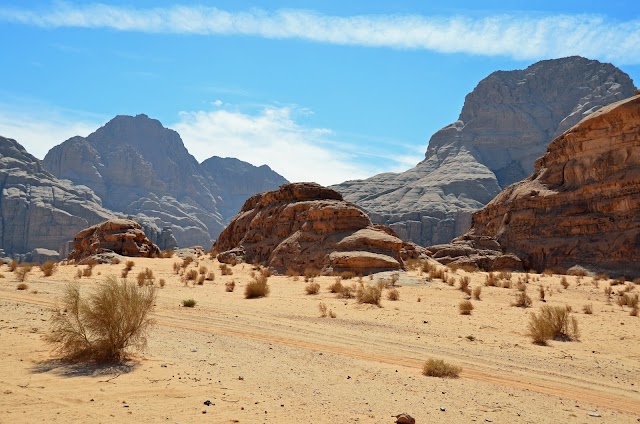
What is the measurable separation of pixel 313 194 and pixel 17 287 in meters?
19.2

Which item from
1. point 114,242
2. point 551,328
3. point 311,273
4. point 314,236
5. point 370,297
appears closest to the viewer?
point 551,328

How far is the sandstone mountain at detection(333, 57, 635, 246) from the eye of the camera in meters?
103

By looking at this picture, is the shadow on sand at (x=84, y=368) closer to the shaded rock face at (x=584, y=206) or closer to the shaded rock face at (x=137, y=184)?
the shaded rock face at (x=584, y=206)

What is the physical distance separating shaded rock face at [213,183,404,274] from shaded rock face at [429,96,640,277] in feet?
42.0

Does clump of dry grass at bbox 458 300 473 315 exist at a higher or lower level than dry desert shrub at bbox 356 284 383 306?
lower

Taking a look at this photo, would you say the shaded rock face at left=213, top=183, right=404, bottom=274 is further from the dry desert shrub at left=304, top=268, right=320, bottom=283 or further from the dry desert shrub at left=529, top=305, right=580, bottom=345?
the dry desert shrub at left=529, top=305, right=580, bottom=345

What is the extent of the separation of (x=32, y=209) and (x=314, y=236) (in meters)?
98.4

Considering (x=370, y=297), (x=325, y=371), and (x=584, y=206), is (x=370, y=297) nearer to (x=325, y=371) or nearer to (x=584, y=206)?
(x=325, y=371)

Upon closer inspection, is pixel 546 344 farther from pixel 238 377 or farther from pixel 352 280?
pixel 352 280

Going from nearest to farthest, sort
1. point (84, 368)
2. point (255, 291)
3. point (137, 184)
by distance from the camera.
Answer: point (84, 368) → point (255, 291) → point (137, 184)

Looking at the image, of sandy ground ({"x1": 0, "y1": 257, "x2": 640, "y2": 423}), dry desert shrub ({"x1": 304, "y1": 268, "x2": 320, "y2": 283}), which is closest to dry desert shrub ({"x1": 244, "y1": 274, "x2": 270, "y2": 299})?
sandy ground ({"x1": 0, "y1": 257, "x2": 640, "y2": 423})

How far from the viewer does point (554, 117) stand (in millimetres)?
124562

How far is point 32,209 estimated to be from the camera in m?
107

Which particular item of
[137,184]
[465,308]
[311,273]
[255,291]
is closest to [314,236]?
[311,273]
